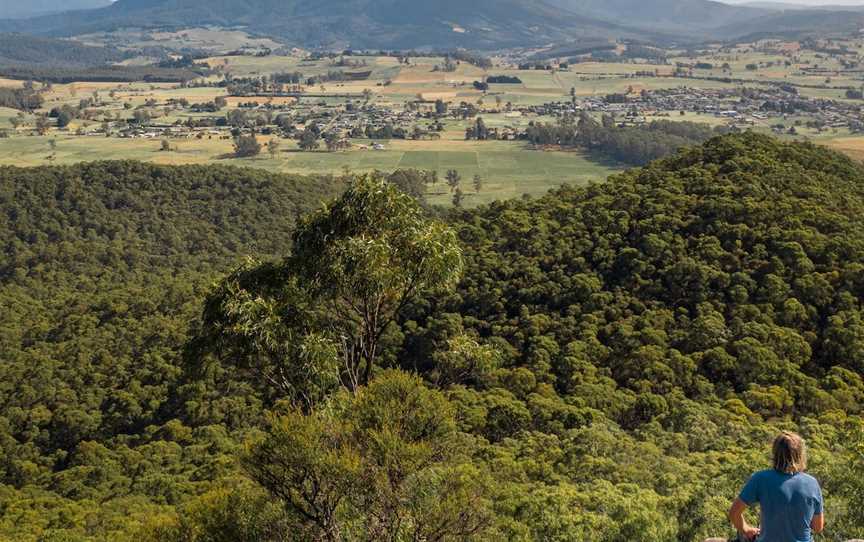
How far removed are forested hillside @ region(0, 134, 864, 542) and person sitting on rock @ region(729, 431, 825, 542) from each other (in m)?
4.17

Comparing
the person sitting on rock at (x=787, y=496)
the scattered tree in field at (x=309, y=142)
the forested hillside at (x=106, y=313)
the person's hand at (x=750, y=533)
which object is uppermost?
the person sitting on rock at (x=787, y=496)

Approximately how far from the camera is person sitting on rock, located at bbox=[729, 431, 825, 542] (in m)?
6.59

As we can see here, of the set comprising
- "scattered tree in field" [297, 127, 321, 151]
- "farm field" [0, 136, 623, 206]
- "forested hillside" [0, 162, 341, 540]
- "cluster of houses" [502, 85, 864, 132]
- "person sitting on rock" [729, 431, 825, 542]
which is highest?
"cluster of houses" [502, 85, 864, 132]

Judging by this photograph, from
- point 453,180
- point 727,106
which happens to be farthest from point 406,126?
point 727,106

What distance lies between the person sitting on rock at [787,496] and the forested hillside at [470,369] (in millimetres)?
4170

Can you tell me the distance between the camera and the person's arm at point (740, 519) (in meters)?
6.92

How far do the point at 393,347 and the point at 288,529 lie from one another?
21.7 m

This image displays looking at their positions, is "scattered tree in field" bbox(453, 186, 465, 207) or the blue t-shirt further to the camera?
"scattered tree in field" bbox(453, 186, 465, 207)

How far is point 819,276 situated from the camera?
2888 cm

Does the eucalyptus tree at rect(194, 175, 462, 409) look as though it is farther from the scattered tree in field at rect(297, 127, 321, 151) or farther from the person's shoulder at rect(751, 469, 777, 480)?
the scattered tree in field at rect(297, 127, 321, 151)

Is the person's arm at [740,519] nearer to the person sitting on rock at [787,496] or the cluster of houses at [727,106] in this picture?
the person sitting on rock at [787,496]

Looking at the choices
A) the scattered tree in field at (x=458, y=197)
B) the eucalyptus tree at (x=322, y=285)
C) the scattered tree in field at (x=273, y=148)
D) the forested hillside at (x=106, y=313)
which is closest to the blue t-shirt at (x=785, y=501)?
the eucalyptus tree at (x=322, y=285)

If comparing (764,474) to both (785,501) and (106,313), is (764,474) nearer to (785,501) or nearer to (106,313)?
(785,501)

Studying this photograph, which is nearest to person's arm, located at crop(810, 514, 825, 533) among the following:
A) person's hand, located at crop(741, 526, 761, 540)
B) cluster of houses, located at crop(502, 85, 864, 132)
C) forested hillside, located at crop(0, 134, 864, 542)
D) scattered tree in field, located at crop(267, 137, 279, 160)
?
person's hand, located at crop(741, 526, 761, 540)
